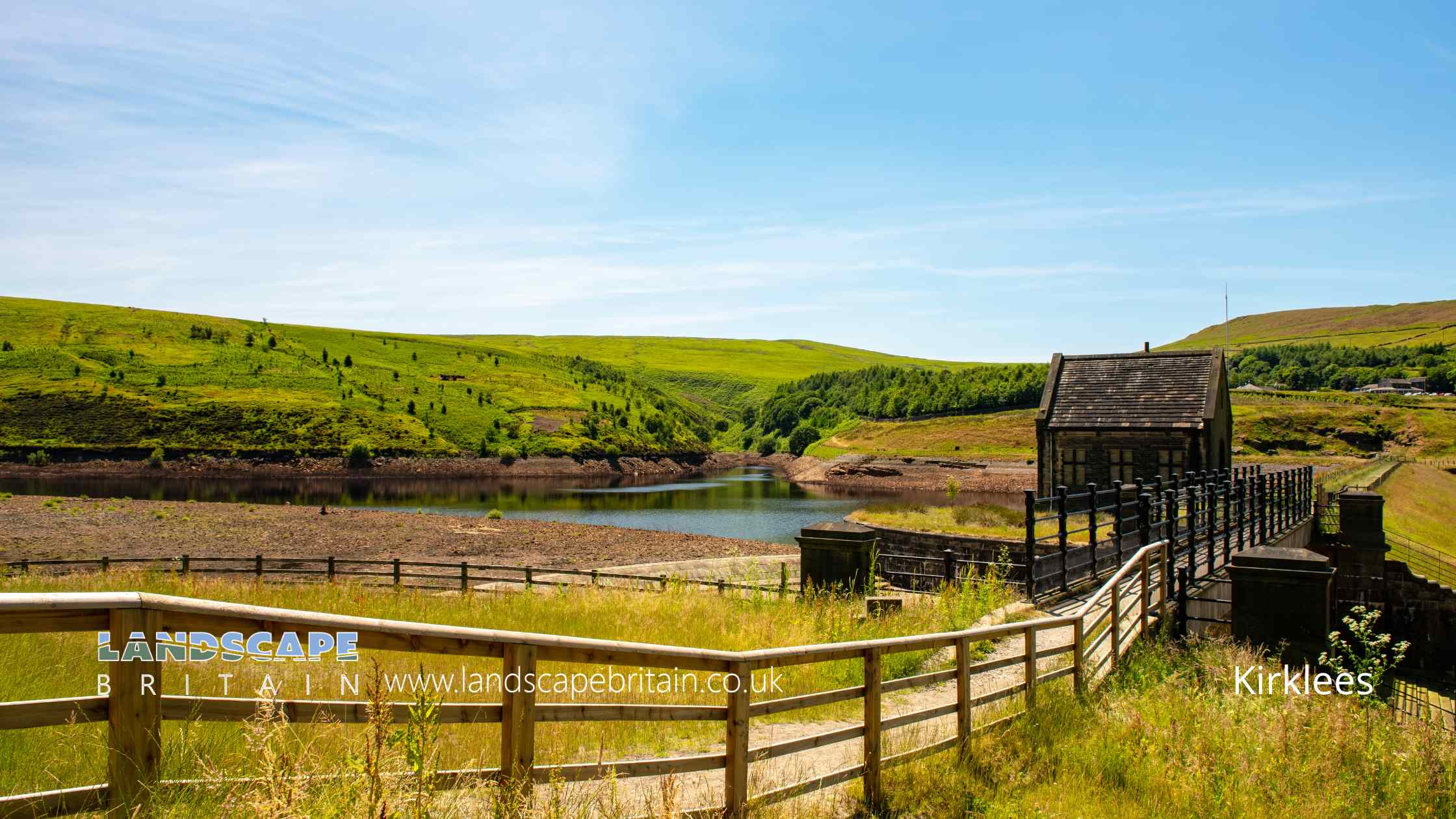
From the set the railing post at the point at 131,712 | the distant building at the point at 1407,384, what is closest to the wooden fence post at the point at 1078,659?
the railing post at the point at 131,712

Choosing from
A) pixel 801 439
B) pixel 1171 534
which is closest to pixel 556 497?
pixel 1171 534

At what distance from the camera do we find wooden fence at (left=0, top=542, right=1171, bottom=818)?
300 cm

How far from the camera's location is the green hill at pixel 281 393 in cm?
8131

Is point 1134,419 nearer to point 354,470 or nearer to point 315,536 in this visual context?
point 315,536

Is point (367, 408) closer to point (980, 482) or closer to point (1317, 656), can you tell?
point (980, 482)

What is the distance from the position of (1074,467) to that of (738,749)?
29.6 meters

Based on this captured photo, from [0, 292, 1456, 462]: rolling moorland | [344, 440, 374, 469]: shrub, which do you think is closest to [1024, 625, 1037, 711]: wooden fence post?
[0, 292, 1456, 462]: rolling moorland

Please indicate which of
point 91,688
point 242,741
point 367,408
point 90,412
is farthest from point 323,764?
point 367,408

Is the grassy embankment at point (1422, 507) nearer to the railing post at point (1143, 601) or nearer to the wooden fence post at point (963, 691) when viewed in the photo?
the railing post at point (1143, 601)

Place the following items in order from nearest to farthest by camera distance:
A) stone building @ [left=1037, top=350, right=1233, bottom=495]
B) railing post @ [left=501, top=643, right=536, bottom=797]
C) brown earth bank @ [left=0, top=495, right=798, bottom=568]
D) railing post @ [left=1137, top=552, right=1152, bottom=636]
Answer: railing post @ [left=501, top=643, right=536, bottom=797], railing post @ [left=1137, top=552, right=1152, bottom=636], stone building @ [left=1037, top=350, right=1233, bottom=495], brown earth bank @ [left=0, top=495, right=798, bottom=568]

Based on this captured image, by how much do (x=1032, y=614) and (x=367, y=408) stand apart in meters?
96.2

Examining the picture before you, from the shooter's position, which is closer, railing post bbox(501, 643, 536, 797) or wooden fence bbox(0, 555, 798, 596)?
railing post bbox(501, 643, 536, 797)

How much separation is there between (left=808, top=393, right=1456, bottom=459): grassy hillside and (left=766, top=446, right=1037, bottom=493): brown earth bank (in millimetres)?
3362

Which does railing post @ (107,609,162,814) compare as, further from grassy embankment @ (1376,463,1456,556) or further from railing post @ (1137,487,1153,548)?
grassy embankment @ (1376,463,1456,556)
